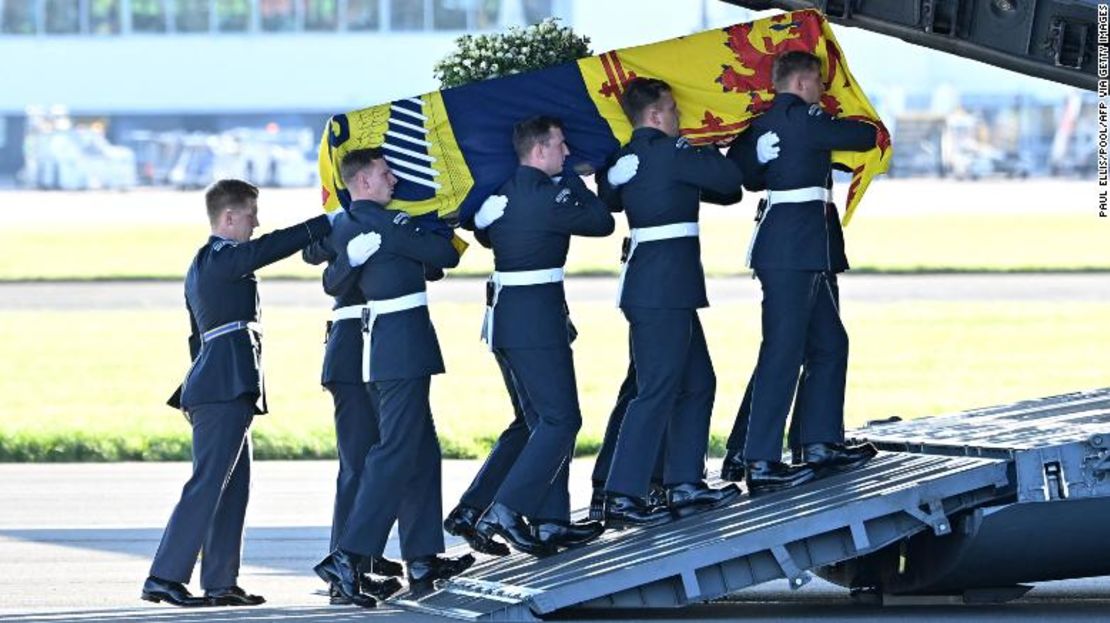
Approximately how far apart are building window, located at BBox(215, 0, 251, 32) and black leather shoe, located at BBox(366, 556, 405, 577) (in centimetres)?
5186

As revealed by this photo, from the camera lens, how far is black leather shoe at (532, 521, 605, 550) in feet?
26.5

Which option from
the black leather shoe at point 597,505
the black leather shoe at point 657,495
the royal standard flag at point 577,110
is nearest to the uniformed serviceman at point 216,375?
the royal standard flag at point 577,110

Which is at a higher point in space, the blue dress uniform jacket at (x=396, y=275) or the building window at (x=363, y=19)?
the building window at (x=363, y=19)

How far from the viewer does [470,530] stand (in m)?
8.43

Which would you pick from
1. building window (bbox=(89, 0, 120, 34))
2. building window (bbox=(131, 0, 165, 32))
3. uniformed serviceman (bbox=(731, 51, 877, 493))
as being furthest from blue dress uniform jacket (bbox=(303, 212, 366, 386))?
building window (bbox=(89, 0, 120, 34))

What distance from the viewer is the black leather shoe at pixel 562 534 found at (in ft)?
26.5

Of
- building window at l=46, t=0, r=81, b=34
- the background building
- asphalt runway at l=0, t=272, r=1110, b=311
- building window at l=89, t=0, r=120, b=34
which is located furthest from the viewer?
building window at l=46, t=0, r=81, b=34

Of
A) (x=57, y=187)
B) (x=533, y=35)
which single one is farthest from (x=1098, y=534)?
(x=57, y=187)

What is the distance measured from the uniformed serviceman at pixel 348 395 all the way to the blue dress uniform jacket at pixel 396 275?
0.21 ft

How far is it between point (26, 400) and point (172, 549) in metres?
9.27

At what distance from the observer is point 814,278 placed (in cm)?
824

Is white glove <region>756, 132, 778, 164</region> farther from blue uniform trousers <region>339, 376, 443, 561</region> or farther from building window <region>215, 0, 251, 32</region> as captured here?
building window <region>215, 0, 251, 32</region>

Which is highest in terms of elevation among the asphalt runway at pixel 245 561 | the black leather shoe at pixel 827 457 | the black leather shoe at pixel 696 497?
the black leather shoe at pixel 827 457

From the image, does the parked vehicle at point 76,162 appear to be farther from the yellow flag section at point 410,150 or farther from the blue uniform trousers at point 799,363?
the blue uniform trousers at point 799,363
